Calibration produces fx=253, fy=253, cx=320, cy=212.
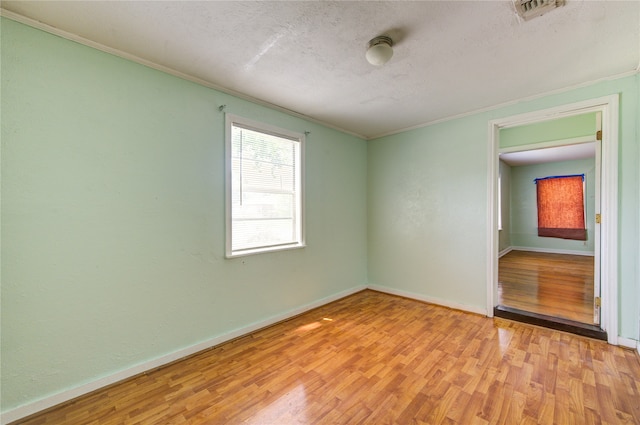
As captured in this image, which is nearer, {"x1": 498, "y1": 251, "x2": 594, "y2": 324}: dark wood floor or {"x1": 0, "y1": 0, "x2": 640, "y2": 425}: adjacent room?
{"x1": 0, "y1": 0, "x2": 640, "y2": 425}: adjacent room

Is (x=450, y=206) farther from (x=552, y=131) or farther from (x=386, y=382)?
(x=552, y=131)

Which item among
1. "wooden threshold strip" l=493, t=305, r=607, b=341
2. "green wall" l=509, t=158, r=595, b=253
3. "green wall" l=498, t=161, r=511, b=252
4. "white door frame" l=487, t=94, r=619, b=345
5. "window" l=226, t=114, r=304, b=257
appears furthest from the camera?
"green wall" l=498, t=161, r=511, b=252

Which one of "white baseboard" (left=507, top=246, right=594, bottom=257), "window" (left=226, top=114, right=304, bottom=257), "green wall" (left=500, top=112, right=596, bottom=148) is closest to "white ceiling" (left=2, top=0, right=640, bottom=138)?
"window" (left=226, top=114, right=304, bottom=257)

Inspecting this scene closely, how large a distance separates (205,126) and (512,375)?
339 centimetres

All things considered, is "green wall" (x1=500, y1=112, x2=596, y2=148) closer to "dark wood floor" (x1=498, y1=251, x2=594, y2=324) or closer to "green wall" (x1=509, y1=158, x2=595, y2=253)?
"dark wood floor" (x1=498, y1=251, x2=594, y2=324)

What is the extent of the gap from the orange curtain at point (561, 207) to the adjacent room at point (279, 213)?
409cm

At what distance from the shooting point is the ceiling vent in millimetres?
1503

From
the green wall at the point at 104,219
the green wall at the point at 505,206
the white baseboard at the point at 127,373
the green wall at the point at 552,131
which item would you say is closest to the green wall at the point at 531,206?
the green wall at the point at 505,206

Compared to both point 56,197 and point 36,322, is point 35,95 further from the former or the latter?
point 36,322

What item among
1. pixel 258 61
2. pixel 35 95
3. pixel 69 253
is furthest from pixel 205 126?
pixel 69 253

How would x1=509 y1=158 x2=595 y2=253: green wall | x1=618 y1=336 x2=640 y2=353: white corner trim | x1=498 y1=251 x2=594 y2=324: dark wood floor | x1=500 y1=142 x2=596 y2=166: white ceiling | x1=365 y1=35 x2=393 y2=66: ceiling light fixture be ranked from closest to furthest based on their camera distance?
x1=365 y1=35 x2=393 y2=66: ceiling light fixture → x1=618 y1=336 x2=640 y2=353: white corner trim → x1=498 y1=251 x2=594 y2=324: dark wood floor → x1=500 y1=142 x2=596 y2=166: white ceiling → x1=509 y1=158 x2=595 y2=253: green wall

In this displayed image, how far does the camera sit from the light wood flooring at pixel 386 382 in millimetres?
1611

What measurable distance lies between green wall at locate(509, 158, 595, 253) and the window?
7120 mm

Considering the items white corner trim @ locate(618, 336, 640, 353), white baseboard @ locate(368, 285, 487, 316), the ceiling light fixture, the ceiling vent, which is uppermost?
the ceiling vent
